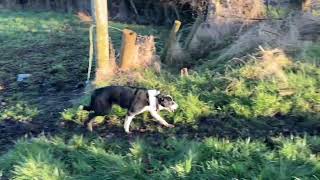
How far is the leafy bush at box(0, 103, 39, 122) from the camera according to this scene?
879 cm

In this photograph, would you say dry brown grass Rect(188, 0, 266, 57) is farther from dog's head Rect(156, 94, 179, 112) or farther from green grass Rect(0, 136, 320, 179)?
green grass Rect(0, 136, 320, 179)

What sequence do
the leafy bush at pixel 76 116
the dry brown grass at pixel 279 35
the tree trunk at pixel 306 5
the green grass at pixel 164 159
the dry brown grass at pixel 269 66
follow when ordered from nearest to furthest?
the green grass at pixel 164 159, the leafy bush at pixel 76 116, the dry brown grass at pixel 269 66, the dry brown grass at pixel 279 35, the tree trunk at pixel 306 5

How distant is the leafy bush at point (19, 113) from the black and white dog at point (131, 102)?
1.24 m

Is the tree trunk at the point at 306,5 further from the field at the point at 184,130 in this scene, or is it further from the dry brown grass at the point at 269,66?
the dry brown grass at the point at 269,66

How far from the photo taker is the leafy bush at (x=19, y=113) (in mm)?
8789

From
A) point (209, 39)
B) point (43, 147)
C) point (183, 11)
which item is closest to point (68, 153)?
point (43, 147)

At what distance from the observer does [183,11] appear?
18.0m

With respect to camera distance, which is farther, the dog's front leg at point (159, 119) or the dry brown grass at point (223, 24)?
the dry brown grass at point (223, 24)

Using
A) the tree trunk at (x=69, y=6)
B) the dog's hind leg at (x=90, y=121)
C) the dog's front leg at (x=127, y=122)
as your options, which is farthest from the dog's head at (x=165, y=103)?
the tree trunk at (x=69, y=6)

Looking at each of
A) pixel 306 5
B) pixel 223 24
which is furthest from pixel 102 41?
pixel 306 5

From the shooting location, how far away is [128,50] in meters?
10.1

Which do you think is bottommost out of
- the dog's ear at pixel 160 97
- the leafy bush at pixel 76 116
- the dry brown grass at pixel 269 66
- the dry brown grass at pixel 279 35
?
the leafy bush at pixel 76 116

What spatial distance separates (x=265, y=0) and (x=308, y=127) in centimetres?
616

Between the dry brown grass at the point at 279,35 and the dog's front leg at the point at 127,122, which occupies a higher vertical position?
the dry brown grass at the point at 279,35
